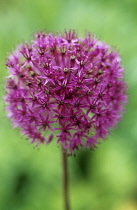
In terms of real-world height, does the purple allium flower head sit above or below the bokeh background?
above

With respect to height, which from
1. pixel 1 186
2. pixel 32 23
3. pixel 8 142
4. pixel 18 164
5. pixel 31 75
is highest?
pixel 32 23

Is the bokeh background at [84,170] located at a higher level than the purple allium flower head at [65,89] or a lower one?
lower

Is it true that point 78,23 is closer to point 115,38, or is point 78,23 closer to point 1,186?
point 115,38

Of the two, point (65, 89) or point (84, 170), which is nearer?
point (65, 89)

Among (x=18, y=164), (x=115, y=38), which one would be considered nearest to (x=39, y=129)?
(x=18, y=164)

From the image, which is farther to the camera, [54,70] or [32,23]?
[32,23]

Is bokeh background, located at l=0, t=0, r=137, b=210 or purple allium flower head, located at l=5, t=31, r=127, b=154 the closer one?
purple allium flower head, located at l=5, t=31, r=127, b=154

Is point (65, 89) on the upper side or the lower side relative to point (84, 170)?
upper

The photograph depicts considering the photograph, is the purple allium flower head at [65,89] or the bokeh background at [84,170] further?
the bokeh background at [84,170]
